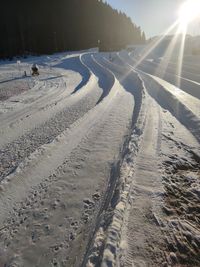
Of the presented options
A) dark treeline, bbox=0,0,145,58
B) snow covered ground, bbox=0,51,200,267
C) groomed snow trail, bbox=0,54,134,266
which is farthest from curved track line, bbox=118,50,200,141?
dark treeline, bbox=0,0,145,58

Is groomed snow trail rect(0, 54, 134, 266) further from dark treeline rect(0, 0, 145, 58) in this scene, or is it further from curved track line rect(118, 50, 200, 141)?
dark treeline rect(0, 0, 145, 58)

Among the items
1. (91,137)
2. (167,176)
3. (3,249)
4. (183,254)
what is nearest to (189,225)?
(183,254)

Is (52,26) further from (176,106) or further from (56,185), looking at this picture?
(56,185)

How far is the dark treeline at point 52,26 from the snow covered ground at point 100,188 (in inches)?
1833

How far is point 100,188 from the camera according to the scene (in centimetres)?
498

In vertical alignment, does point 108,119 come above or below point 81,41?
below

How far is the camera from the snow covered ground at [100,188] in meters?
3.53

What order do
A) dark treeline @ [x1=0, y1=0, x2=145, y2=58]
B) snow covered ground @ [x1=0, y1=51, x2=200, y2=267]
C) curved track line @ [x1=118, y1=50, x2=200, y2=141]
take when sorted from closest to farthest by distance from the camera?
snow covered ground @ [x1=0, y1=51, x2=200, y2=267]
curved track line @ [x1=118, y1=50, x2=200, y2=141]
dark treeline @ [x1=0, y1=0, x2=145, y2=58]

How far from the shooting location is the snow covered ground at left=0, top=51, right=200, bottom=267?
139 inches


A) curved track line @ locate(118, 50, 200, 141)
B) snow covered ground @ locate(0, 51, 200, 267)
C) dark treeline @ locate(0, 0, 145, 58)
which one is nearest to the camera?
snow covered ground @ locate(0, 51, 200, 267)

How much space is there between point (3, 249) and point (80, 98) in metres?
9.91

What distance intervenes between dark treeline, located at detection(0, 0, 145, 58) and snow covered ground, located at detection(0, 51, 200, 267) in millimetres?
46562

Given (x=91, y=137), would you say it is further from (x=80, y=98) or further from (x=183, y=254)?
(x=80, y=98)

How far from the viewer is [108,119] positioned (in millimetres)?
9289
